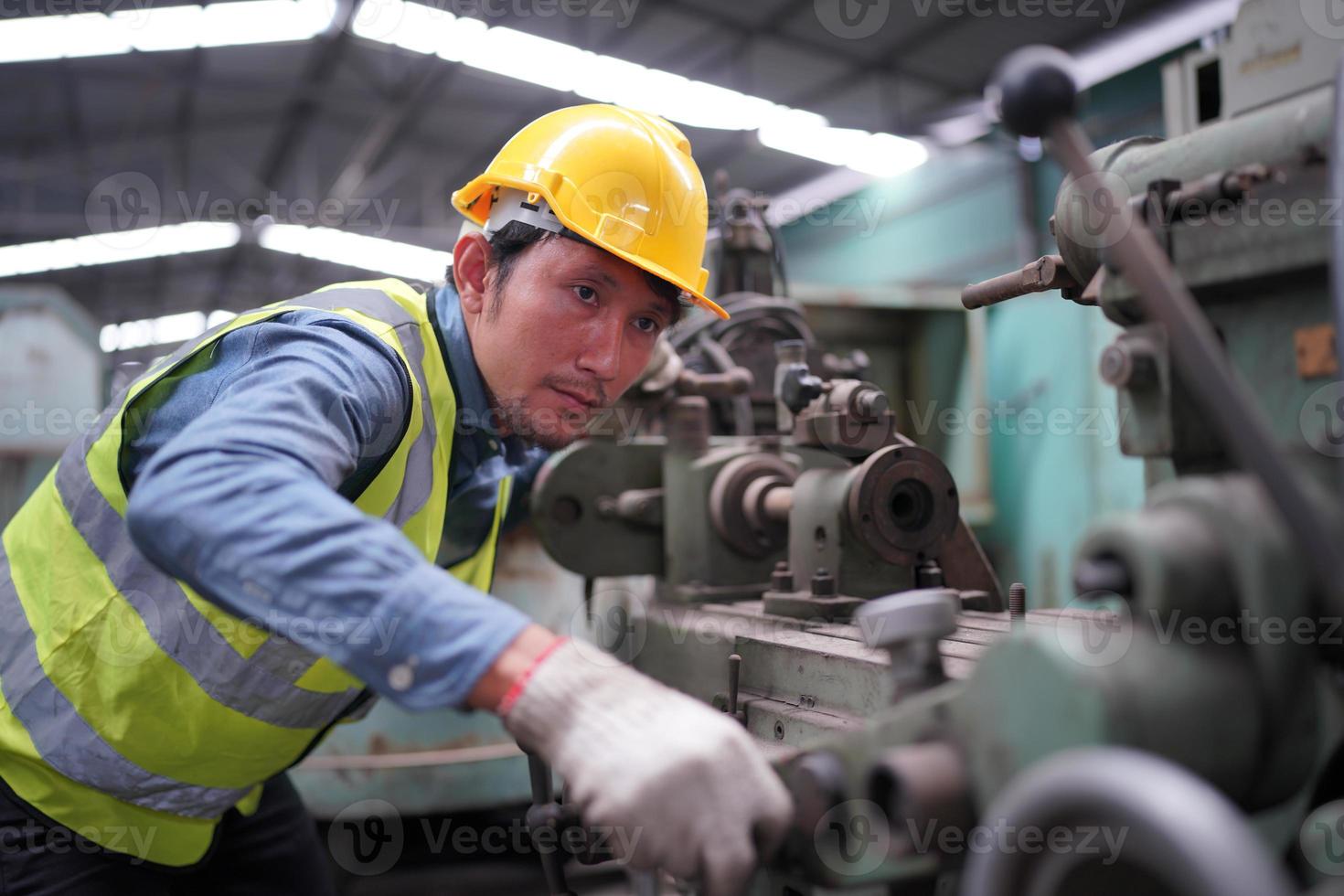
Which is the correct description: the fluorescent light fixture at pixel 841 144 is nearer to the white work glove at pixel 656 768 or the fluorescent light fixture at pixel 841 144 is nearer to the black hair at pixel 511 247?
the black hair at pixel 511 247

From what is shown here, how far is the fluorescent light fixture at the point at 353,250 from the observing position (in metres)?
9.07

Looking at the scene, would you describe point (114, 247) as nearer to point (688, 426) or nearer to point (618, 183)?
point (688, 426)

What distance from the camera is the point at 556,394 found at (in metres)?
1.19

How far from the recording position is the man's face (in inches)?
45.1

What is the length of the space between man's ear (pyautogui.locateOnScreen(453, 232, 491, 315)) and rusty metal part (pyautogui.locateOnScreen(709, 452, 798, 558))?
490 millimetres

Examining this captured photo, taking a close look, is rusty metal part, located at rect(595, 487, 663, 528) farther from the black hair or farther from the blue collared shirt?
the blue collared shirt

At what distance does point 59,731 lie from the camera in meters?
1.04

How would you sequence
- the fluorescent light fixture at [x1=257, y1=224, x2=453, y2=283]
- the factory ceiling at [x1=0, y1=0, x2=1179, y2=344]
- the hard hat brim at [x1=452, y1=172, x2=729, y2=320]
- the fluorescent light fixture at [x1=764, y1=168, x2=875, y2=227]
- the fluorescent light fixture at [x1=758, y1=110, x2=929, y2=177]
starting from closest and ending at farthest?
the hard hat brim at [x1=452, y1=172, x2=729, y2=320], the factory ceiling at [x1=0, y1=0, x2=1179, y2=344], the fluorescent light fixture at [x1=758, y1=110, x2=929, y2=177], the fluorescent light fixture at [x1=764, y1=168, x2=875, y2=227], the fluorescent light fixture at [x1=257, y1=224, x2=453, y2=283]

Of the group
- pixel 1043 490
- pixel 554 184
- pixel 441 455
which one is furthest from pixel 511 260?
pixel 1043 490

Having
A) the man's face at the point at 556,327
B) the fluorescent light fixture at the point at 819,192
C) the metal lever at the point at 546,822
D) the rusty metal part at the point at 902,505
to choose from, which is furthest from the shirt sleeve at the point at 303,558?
the fluorescent light fixture at the point at 819,192

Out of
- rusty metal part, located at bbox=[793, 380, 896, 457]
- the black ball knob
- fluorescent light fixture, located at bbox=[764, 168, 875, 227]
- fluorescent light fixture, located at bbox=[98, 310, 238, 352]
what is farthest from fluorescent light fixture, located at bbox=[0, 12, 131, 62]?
fluorescent light fixture, located at bbox=[98, 310, 238, 352]

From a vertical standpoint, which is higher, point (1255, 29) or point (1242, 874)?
point (1255, 29)

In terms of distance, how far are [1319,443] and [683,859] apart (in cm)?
49

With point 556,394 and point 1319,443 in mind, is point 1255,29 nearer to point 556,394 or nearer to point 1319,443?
point 1319,443
